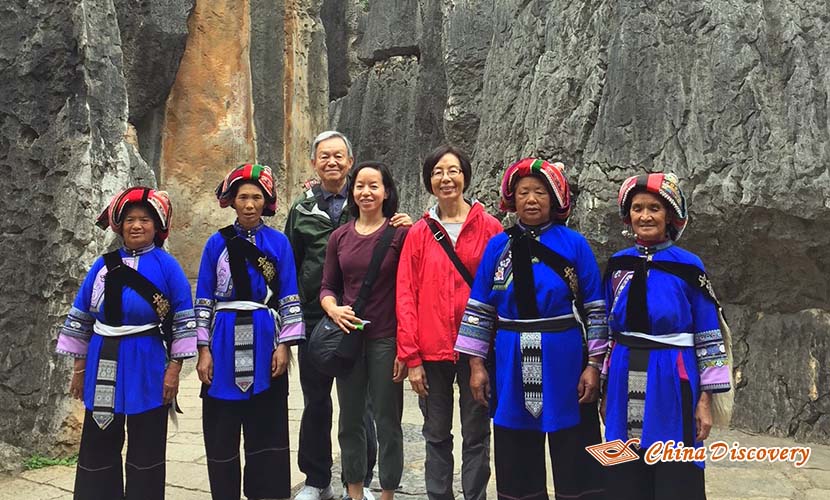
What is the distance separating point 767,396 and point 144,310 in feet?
14.2

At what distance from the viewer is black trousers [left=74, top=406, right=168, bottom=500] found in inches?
119

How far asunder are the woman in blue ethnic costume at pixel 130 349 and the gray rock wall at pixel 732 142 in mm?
3310

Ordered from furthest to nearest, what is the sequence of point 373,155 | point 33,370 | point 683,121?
point 373,155 < point 683,121 < point 33,370

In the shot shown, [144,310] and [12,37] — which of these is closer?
[144,310]

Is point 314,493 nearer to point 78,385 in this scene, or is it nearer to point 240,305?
point 240,305

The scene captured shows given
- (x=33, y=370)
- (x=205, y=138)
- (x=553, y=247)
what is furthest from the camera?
(x=205, y=138)

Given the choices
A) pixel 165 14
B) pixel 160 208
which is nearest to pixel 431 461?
pixel 160 208

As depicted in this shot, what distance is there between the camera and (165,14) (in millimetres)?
10148

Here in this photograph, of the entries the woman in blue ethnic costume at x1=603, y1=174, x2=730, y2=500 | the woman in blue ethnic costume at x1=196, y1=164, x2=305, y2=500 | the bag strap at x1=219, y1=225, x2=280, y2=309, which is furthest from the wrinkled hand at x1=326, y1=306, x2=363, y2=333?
the woman in blue ethnic costume at x1=603, y1=174, x2=730, y2=500

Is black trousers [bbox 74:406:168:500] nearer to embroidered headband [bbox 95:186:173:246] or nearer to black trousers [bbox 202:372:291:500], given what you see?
black trousers [bbox 202:372:291:500]

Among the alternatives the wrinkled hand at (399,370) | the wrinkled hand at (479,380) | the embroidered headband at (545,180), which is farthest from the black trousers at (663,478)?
the wrinkled hand at (399,370)

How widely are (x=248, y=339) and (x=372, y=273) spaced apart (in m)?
0.65

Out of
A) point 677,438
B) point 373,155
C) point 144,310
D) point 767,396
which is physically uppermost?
point 373,155

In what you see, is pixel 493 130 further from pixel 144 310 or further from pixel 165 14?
pixel 165 14
